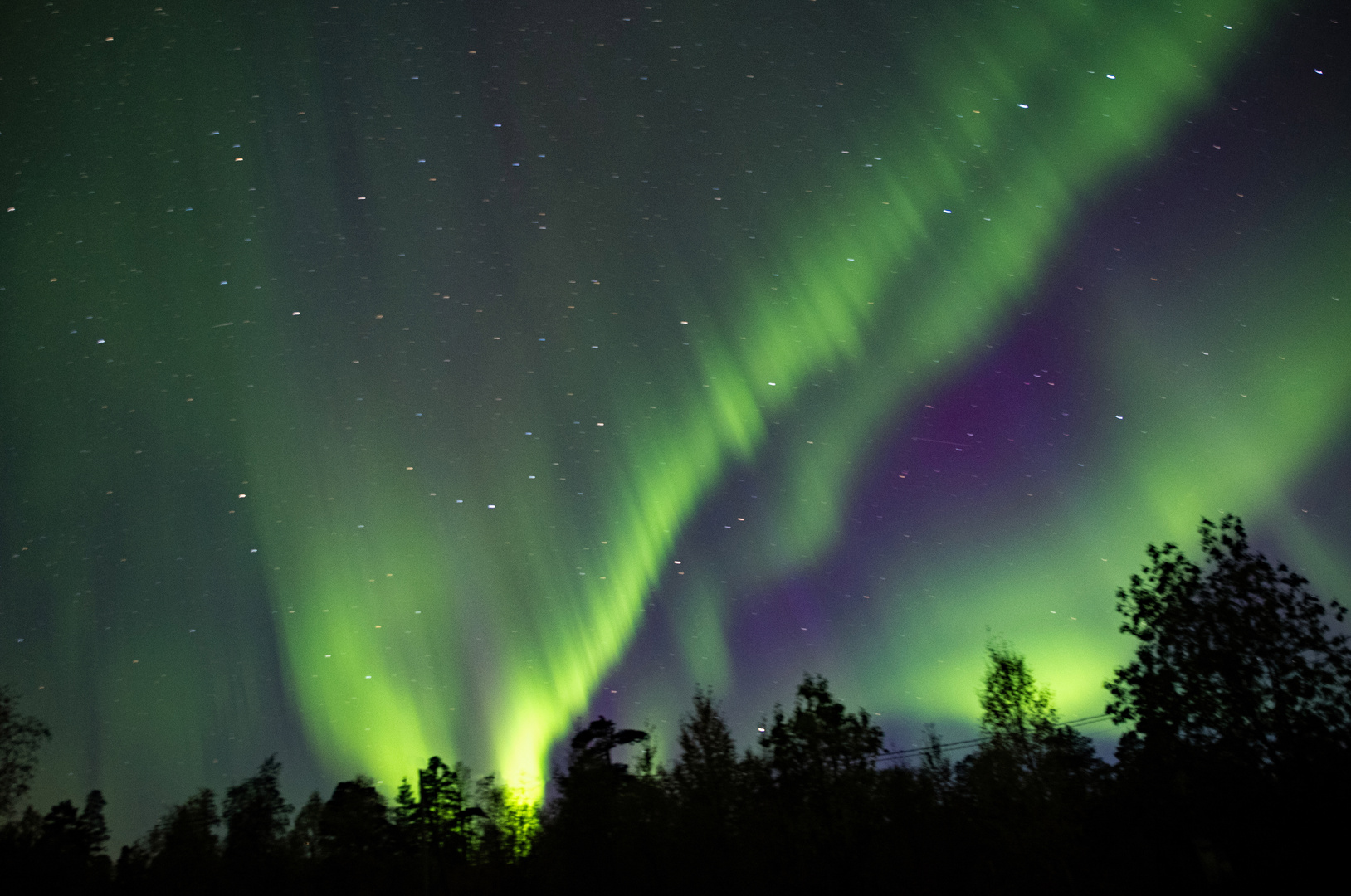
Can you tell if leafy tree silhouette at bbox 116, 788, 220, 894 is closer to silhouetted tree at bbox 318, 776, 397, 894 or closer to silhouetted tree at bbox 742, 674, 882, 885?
silhouetted tree at bbox 318, 776, 397, 894

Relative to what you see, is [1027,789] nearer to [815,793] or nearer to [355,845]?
[815,793]

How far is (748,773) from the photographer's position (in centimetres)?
3322

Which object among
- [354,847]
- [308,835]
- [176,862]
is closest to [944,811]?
[354,847]

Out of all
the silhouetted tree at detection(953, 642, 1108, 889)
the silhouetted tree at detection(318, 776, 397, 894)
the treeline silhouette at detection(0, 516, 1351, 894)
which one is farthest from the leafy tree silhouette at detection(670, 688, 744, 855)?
the silhouetted tree at detection(318, 776, 397, 894)

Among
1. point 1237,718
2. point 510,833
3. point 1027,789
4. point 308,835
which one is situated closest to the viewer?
point 1237,718

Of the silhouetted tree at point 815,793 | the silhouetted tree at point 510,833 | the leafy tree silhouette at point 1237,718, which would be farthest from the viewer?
the silhouetted tree at point 510,833

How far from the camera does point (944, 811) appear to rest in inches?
1581

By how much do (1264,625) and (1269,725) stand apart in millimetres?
2320

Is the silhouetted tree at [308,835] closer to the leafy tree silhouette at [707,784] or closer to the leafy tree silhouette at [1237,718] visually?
the leafy tree silhouette at [707,784]

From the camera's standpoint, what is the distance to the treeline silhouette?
61.0ft

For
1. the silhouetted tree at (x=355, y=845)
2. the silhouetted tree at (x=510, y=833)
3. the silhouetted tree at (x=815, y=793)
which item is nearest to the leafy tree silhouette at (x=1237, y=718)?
the silhouetted tree at (x=815, y=793)

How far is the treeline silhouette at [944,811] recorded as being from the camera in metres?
18.6

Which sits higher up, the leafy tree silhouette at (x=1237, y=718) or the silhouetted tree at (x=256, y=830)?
the silhouetted tree at (x=256, y=830)

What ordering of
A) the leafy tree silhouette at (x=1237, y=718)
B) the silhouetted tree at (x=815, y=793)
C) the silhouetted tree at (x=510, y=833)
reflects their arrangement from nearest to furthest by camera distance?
the leafy tree silhouette at (x=1237, y=718) → the silhouetted tree at (x=815, y=793) → the silhouetted tree at (x=510, y=833)
